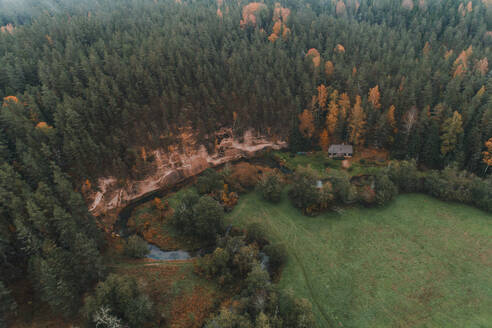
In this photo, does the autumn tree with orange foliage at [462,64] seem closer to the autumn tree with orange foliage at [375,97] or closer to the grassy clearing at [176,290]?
the autumn tree with orange foliage at [375,97]

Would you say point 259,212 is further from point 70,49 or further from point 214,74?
point 70,49

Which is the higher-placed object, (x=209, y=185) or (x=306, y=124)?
(x=306, y=124)

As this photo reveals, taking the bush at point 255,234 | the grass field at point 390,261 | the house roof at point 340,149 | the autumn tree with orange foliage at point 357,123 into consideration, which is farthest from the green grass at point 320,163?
the bush at point 255,234

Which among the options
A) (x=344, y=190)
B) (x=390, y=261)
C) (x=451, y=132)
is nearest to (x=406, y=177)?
(x=344, y=190)

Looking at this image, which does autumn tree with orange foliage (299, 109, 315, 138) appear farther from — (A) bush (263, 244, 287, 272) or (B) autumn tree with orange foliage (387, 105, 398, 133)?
(A) bush (263, 244, 287, 272)

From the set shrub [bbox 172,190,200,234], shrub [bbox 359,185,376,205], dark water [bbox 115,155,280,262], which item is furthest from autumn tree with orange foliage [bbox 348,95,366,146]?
shrub [bbox 172,190,200,234]

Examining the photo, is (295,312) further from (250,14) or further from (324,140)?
(250,14)
